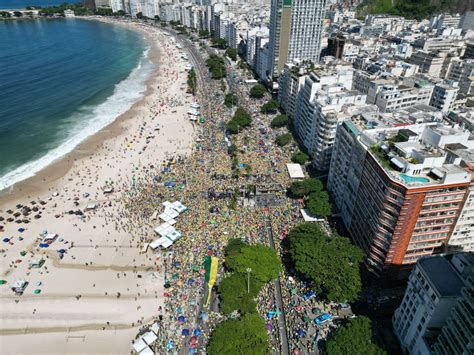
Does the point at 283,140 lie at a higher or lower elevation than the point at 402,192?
lower

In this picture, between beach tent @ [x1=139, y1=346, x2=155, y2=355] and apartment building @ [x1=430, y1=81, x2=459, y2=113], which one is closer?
beach tent @ [x1=139, y1=346, x2=155, y2=355]

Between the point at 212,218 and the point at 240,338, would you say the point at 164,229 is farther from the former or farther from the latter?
the point at 240,338

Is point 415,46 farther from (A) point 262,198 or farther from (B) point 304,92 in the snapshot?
(A) point 262,198

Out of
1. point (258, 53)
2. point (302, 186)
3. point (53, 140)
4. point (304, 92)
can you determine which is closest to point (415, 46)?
point (258, 53)

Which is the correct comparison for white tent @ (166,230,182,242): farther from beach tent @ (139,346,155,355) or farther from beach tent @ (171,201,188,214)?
beach tent @ (139,346,155,355)

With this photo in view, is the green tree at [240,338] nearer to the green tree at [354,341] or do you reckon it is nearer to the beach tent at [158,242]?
the green tree at [354,341]

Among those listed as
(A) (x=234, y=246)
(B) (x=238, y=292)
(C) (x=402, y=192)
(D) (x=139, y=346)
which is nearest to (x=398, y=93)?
(C) (x=402, y=192)

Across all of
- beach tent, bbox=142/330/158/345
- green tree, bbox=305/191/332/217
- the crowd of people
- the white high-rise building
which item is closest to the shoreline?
the crowd of people
